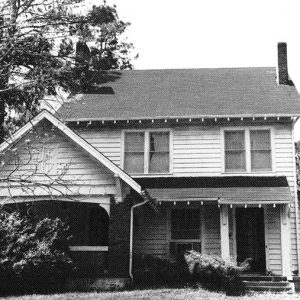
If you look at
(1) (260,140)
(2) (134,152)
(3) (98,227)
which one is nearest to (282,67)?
(1) (260,140)

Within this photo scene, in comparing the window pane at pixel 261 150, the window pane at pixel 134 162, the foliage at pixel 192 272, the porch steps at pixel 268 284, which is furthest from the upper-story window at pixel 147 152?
the porch steps at pixel 268 284

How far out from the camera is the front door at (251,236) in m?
18.3

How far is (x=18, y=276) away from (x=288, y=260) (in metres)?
8.70

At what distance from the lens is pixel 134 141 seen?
65.3ft

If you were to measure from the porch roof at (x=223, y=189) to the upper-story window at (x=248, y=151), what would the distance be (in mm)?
567

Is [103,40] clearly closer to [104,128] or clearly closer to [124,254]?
[104,128]

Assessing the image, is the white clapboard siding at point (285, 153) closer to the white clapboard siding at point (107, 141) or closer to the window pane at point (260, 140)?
the window pane at point (260, 140)

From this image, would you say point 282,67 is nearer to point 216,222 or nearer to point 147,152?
point 147,152

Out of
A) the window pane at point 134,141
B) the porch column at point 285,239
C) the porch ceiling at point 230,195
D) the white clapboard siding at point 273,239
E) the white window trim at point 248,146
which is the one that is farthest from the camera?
the window pane at point 134,141

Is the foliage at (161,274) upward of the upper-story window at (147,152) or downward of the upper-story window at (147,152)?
downward

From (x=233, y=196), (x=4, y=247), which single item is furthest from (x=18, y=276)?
(x=233, y=196)

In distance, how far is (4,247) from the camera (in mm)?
14445

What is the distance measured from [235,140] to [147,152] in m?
3.42

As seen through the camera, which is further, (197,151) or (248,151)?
(197,151)
